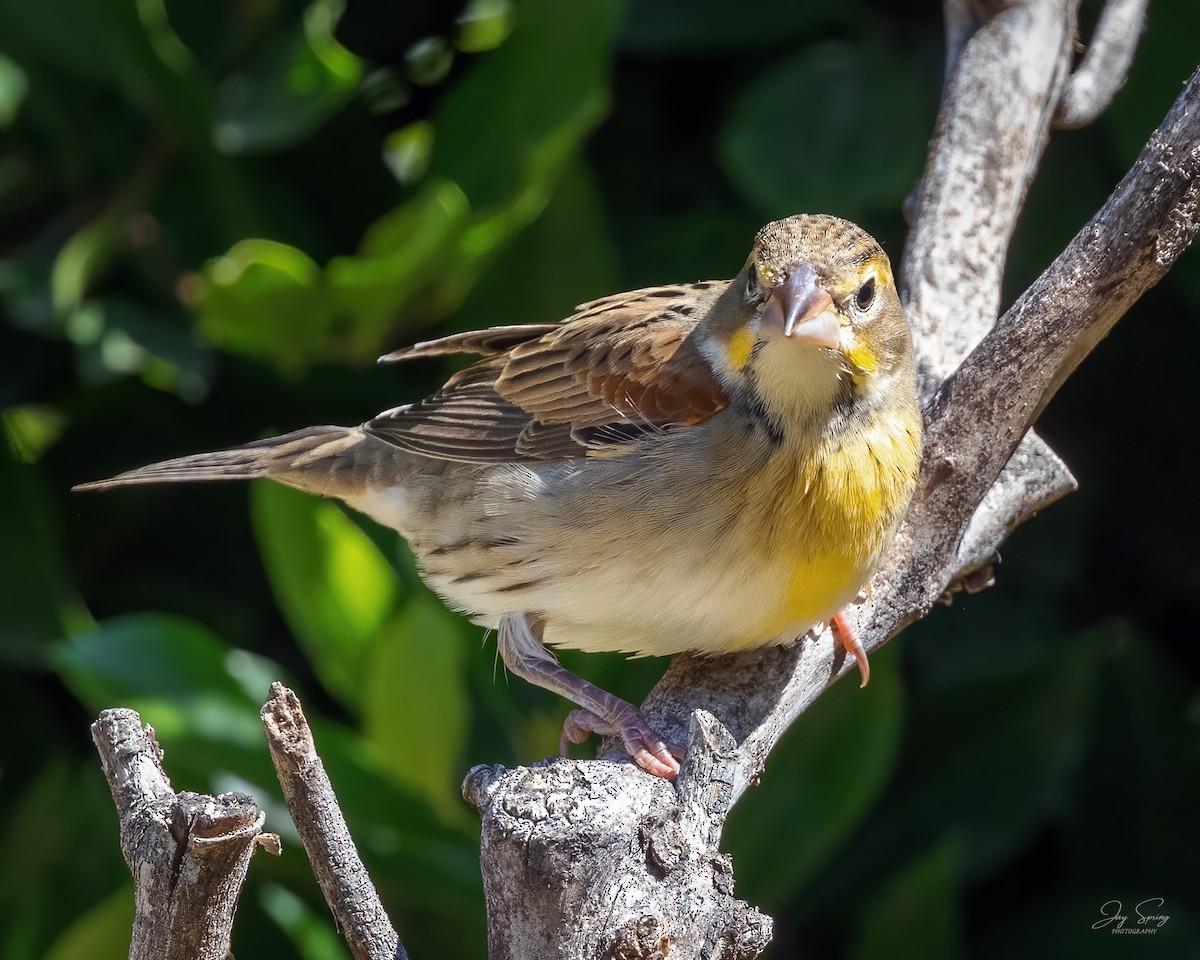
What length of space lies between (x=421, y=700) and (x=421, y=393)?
867mm

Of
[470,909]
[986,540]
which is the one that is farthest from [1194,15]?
[470,909]

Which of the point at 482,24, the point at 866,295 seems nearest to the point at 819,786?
the point at 866,295

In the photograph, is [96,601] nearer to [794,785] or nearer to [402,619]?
[402,619]

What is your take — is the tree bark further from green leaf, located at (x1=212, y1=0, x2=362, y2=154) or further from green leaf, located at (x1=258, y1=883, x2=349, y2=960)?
green leaf, located at (x1=212, y1=0, x2=362, y2=154)

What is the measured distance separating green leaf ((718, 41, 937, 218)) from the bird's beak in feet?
3.42

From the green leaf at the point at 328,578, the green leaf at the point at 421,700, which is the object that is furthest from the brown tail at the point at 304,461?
the green leaf at the point at 421,700

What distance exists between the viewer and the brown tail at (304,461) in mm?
2928

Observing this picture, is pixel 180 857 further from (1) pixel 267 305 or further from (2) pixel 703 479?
(1) pixel 267 305

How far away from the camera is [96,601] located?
3.77m

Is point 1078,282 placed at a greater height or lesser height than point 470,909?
greater

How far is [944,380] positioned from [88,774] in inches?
76.8

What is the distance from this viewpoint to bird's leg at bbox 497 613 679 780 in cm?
208

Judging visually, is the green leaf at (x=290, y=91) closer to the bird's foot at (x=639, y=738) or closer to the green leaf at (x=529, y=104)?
the green leaf at (x=529, y=104)

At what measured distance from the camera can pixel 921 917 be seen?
9.80 ft
